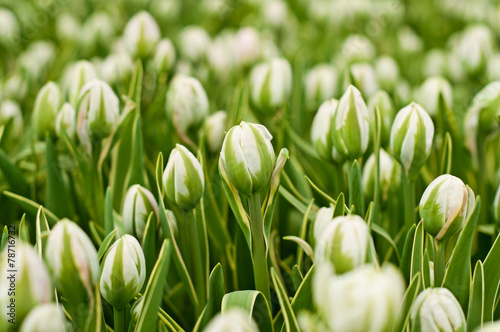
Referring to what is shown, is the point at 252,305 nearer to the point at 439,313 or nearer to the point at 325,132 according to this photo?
the point at 439,313

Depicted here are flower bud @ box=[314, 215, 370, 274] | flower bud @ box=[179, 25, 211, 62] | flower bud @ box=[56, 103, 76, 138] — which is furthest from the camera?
flower bud @ box=[179, 25, 211, 62]

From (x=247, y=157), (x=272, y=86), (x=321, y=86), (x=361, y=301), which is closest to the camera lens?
(x=361, y=301)

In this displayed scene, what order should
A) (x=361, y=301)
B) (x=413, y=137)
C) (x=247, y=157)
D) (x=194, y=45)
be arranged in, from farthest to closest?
(x=194, y=45) < (x=413, y=137) < (x=247, y=157) < (x=361, y=301)

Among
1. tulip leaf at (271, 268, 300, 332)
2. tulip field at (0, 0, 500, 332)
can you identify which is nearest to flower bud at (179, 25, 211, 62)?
tulip field at (0, 0, 500, 332)

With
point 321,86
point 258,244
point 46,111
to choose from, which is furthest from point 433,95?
point 46,111

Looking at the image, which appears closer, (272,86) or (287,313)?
(287,313)

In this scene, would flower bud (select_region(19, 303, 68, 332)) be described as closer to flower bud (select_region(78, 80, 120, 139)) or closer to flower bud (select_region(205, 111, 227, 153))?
flower bud (select_region(78, 80, 120, 139))
